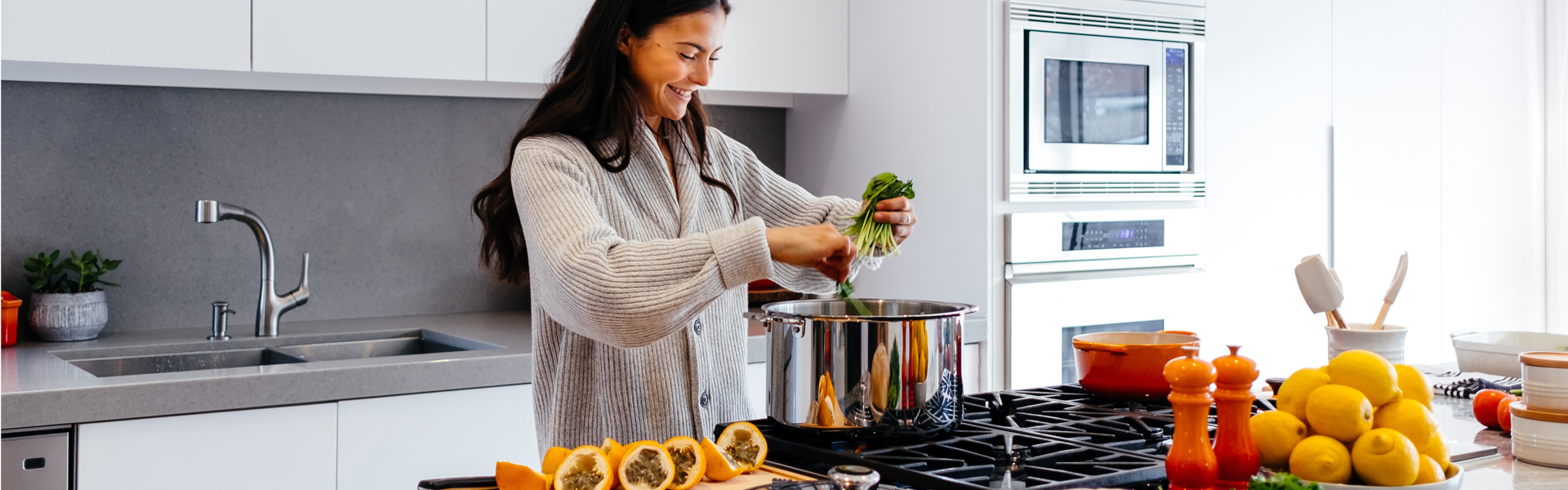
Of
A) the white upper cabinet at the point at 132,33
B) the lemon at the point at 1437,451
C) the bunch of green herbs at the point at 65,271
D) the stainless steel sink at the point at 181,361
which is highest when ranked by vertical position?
the white upper cabinet at the point at 132,33

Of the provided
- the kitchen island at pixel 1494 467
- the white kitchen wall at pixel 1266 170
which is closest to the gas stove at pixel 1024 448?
the kitchen island at pixel 1494 467

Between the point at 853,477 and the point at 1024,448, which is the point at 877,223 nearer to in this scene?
the point at 1024,448

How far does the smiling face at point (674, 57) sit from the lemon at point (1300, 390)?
78cm

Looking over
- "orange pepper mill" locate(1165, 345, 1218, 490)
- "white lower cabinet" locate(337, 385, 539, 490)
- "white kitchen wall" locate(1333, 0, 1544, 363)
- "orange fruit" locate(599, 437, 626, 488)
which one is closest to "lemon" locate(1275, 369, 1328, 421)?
"orange pepper mill" locate(1165, 345, 1218, 490)

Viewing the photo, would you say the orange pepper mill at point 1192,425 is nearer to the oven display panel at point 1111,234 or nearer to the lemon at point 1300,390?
the lemon at point 1300,390

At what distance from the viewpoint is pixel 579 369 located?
4.98ft

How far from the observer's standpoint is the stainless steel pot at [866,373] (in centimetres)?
117

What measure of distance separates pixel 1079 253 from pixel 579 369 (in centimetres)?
151

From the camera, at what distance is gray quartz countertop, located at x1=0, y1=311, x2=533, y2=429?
5.76ft

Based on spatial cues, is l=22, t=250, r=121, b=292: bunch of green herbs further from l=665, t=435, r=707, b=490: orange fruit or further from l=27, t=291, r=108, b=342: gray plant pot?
l=665, t=435, r=707, b=490: orange fruit

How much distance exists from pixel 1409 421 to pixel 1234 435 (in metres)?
0.15

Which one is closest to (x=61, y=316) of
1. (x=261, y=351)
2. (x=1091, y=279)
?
(x=261, y=351)

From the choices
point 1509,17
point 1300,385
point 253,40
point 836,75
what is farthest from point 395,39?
point 1509,17

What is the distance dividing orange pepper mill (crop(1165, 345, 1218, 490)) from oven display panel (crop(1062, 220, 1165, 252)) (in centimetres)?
170
